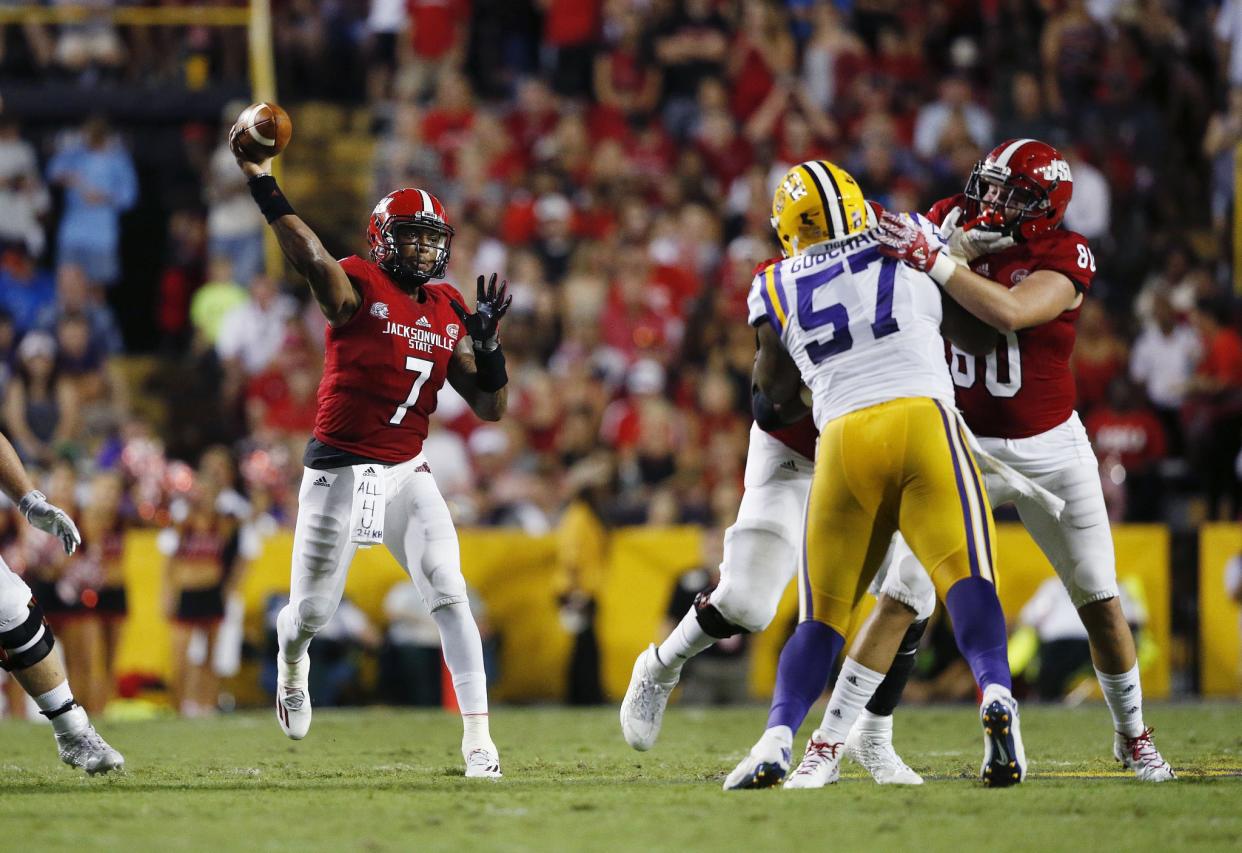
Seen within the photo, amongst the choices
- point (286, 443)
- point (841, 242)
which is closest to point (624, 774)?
point (841, 242)

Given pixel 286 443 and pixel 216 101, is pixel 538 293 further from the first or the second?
pixel 216 101

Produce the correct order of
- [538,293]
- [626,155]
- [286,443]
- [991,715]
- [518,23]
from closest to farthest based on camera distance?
[991,715]
[286,443]
[538,293]
[626,155]
[518,23]

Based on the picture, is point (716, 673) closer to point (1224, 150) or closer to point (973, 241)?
point (973, 241)

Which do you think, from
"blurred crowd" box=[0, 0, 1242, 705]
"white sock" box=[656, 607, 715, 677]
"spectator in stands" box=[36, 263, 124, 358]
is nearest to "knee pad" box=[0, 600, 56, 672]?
"white sock" box=[656, 607, 715, 677]

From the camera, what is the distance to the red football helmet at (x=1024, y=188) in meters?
6.56

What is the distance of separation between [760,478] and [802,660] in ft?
3.89

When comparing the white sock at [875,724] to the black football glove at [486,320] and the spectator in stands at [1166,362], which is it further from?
the spectator in stands at [1166,362]

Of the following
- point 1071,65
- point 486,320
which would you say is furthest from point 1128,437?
point 486,320

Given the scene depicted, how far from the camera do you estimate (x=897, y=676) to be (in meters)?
6.66

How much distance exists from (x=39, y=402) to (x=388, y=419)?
25.8 feet

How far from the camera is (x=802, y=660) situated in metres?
5.84

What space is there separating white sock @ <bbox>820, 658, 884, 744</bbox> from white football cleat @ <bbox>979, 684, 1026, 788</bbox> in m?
0.46

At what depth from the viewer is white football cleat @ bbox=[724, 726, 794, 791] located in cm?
581

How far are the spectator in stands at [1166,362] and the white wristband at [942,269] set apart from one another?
8251mm
